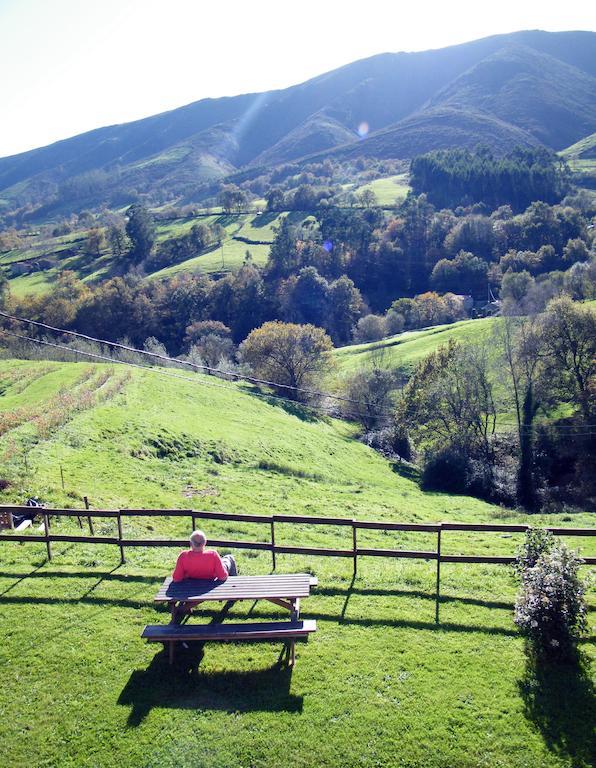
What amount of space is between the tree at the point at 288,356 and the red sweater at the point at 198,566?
48.8m

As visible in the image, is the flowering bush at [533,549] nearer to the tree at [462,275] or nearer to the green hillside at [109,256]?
the tree at [462,275]

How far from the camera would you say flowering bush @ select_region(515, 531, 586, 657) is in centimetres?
1045

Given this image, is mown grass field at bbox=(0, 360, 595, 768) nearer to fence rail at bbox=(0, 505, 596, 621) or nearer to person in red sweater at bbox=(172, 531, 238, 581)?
fence rail at bbox=(0, 505, 596, 621)

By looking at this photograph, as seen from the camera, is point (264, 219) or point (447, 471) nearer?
point (447, 471)

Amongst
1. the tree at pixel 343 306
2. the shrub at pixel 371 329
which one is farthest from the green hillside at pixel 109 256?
the shrub at pixel 371 329

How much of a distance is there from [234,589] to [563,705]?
642 centimetres

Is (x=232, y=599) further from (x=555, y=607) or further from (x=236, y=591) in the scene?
(x=555, y=607)

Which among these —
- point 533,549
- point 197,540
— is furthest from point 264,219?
point 197,540

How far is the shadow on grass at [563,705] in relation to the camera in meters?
8.86

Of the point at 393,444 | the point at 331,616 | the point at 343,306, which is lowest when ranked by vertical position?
the point at 393,444

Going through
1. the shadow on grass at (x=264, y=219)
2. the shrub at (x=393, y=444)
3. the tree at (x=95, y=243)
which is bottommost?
the shrub at (x=393, y=444)

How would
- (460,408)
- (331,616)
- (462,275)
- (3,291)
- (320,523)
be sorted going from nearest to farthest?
(331,616), (320,523), (460,408), (3,291), (462,275)

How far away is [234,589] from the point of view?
36.6 ft

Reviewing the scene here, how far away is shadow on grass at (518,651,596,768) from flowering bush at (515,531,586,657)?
0.33m
